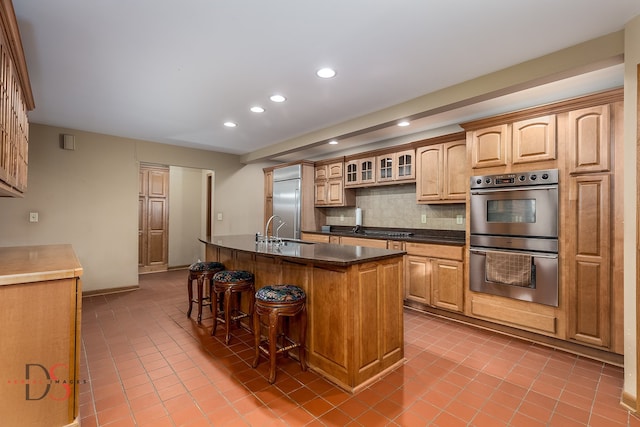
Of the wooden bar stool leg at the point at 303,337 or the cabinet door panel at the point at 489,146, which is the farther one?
the cabinet door panel at the point at 489,146

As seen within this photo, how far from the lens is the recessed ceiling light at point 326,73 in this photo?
104 inches

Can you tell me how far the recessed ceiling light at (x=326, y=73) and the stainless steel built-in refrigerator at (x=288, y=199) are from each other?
3.15m

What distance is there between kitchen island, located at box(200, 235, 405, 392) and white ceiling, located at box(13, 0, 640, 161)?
61.9 inches

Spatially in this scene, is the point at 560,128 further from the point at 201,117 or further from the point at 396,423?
the point at 201,117

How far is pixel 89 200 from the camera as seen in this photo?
4656 mm

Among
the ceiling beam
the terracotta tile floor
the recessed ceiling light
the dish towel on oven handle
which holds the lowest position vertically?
the terracotta tile floor

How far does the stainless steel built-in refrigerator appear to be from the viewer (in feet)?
19.4

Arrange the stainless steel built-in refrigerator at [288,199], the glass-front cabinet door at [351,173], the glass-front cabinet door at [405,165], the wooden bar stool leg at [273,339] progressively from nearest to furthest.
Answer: the wooden bar stool leg at [273,339] → the glass-front cabinet door at [405,165] → the glass-front cabinet door at [351,173] → the stainless steel built-in refrigerator at [288,199]

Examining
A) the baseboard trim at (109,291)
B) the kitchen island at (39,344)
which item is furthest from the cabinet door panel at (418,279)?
the baseboard trim at (109,291)

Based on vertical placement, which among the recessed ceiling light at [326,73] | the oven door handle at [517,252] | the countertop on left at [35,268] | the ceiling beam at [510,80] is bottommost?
the oven door handle at [517,252]

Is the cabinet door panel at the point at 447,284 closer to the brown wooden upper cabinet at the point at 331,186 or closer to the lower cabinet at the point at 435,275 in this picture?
the lower cabinet at the point at 435,275

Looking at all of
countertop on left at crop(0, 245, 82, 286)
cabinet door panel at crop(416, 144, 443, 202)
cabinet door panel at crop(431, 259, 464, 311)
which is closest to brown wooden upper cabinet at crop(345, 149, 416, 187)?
cabinet door panel at crop(416, 144, 443, 202)

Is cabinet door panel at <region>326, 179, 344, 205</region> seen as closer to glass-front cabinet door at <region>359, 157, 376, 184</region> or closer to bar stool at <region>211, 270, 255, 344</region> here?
glass-front cabinet door at <region>359, 157, 376, 184</region>

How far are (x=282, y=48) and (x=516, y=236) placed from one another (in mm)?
2828
